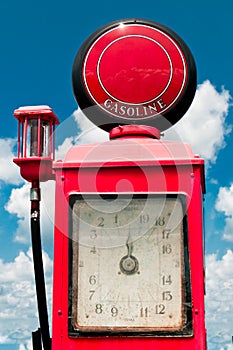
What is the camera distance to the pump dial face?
162 inches

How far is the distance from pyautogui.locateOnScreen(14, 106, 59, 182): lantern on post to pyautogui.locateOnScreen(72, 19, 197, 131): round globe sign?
355mm

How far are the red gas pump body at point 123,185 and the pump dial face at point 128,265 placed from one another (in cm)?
6

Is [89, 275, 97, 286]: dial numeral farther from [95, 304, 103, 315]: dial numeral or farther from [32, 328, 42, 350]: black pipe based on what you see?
[32, 328, 42, 350]: black pipe

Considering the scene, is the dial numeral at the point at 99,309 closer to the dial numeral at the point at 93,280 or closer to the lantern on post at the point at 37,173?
the dial numeral at the point at 93,280

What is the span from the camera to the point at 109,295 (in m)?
4.15

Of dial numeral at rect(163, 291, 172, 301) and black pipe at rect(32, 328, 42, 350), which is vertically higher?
dial numeral at rect(163, 291, 172, 301)

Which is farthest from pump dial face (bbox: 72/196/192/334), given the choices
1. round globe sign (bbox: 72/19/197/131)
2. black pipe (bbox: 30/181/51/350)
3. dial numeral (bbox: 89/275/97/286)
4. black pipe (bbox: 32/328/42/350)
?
round globe sign (bbox: 72/19/197/131)

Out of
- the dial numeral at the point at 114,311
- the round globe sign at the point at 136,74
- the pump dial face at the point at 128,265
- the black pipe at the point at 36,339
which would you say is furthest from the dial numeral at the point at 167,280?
the round globe sign at the point at 136,74

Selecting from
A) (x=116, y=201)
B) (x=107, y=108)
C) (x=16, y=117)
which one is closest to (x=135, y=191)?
(x=116, y=201)

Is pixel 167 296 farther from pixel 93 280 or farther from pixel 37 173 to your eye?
pixel 37 173

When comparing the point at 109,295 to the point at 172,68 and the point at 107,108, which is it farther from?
the point at 172,68

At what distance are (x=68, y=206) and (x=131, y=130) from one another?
0.77 metres

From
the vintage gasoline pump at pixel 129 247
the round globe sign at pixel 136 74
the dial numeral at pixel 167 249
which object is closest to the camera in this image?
the vintage gasoline pump at pixel 129 247

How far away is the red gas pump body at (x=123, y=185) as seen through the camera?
4098mm
